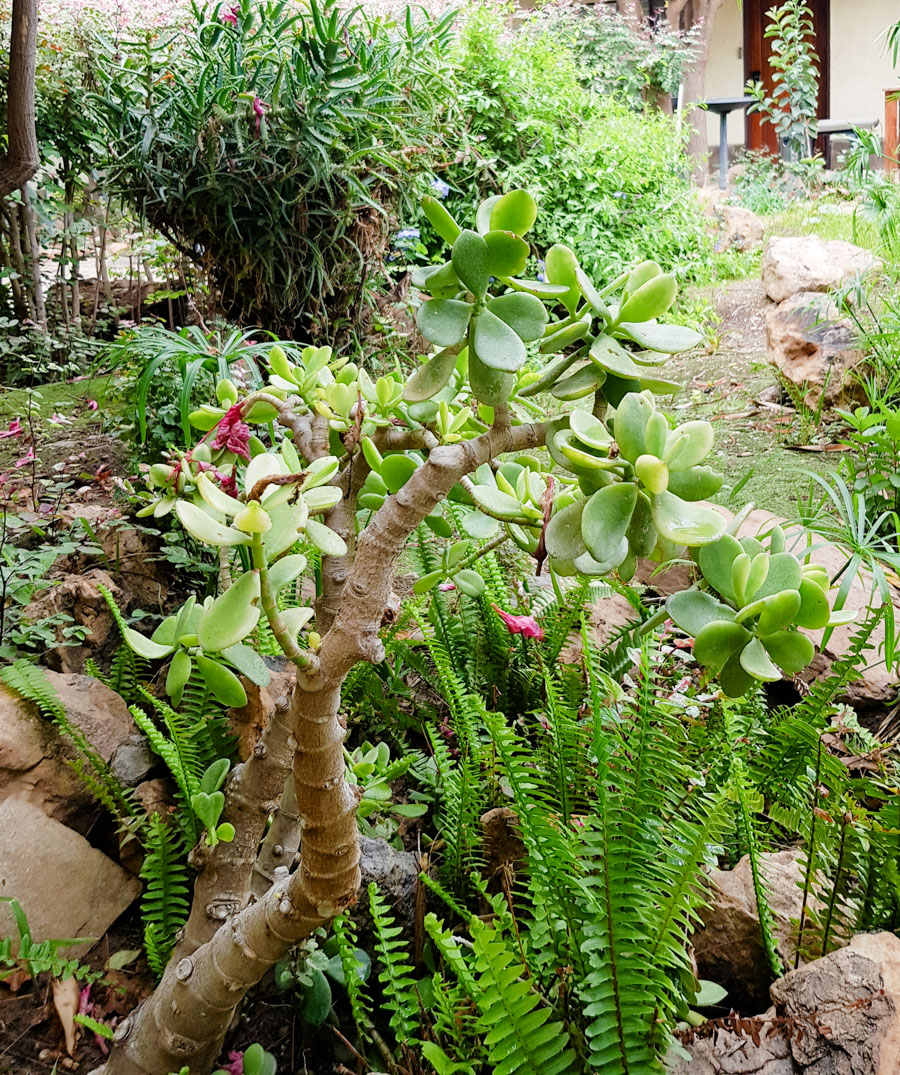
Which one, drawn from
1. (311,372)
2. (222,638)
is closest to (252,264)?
(311,372)

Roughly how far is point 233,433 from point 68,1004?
40.9 inches

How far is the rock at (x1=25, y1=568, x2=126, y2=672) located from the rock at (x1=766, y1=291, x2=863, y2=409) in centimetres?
310

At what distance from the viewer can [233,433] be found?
982 mm

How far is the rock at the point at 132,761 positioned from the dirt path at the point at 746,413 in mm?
2168

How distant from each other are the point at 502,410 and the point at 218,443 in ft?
1.29

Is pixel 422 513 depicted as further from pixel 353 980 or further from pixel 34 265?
pixel 34 265

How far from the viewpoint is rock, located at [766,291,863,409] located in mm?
3682

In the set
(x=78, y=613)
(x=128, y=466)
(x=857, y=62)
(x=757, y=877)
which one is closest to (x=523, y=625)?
(x=757, y=877)

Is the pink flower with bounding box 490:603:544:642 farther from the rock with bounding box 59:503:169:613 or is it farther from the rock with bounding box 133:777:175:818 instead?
the rock with bounding box 59:503:169:613

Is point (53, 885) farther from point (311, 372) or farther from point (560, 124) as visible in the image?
point (560, 124)

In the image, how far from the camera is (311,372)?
1.11 metres

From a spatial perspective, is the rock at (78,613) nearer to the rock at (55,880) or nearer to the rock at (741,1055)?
the rock at (55,880)

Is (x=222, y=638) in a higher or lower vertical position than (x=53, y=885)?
higher

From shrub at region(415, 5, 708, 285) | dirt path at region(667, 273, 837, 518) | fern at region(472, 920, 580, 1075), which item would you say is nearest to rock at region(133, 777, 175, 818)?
fern at region(472, 920, 580, 1075)
